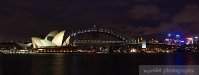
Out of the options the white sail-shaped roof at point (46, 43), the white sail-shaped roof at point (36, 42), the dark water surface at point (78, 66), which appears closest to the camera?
the dark water surface at point (78, 66)

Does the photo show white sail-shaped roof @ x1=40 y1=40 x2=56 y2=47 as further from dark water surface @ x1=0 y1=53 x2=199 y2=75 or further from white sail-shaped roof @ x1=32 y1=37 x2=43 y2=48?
dark water surface @ x1=0 y1=53 x2=199 y2=75

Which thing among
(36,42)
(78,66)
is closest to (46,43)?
(36,42)

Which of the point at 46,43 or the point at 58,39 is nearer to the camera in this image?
the point at 58,39

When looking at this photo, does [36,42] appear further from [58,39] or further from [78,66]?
[78,66]

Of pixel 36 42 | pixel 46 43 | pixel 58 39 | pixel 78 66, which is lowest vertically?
pixel 78 66

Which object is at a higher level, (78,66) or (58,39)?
(58,39)

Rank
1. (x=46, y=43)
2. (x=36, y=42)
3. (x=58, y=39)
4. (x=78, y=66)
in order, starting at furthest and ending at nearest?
(x=36, y=42) → (x=46, y=43) → (x=58, y=39) → (x=78, y=66)

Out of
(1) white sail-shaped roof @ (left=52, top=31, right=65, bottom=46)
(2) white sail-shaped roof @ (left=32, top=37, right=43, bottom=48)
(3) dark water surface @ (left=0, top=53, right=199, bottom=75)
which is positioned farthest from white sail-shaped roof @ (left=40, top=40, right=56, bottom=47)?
(3) dark water surface @ (left=0, top=53, right=199, bottom=75)

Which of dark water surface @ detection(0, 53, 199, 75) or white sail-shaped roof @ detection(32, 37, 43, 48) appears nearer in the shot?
dark water surface @ detection(0, 53, 199, 75)

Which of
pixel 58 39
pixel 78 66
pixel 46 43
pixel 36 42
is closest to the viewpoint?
pixel 78 66

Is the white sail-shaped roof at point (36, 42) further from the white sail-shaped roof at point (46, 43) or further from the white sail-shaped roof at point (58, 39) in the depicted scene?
the white sail-shaped roof at point (58, 39)

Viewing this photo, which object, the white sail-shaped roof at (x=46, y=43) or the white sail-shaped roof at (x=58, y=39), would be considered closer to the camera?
the white sail-shaped roof at (x=58, y=39)

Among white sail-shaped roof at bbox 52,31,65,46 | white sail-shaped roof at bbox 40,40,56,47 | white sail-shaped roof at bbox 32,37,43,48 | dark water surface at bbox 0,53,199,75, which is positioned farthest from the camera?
white sail-shaped roof at bbox 32,37,43,48

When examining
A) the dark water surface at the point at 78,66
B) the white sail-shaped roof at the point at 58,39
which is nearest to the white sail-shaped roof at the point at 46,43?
the white sail-shaped roof at the point at 58,39
